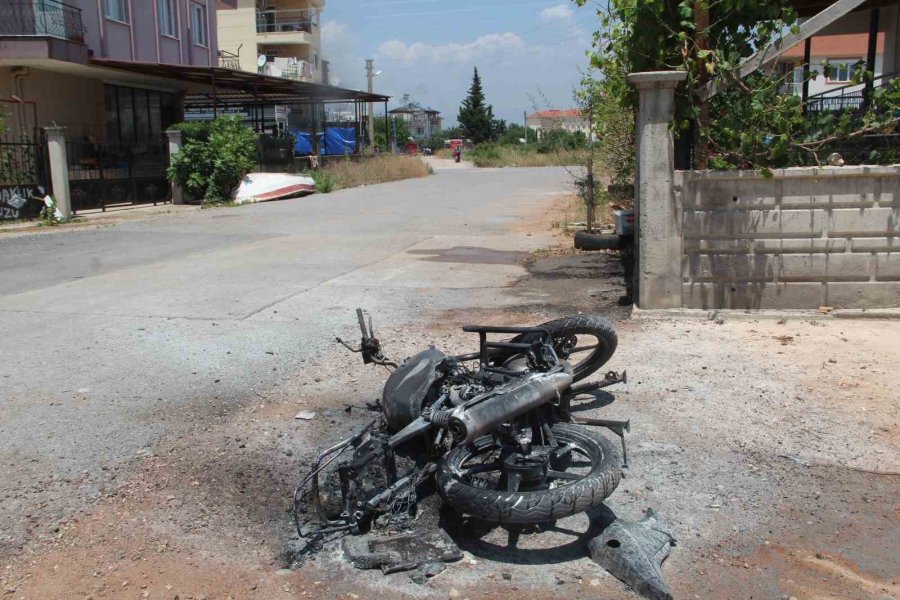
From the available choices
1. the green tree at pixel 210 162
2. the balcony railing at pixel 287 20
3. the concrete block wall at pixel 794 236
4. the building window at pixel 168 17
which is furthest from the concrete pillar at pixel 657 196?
the balcony railing at pixel 287 20

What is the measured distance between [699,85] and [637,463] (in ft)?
14.7

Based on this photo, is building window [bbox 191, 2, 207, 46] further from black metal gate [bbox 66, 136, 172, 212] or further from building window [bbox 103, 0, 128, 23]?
black metal gate [bbox 66, 136, 172, 212]

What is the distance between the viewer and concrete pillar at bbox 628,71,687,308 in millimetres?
7320

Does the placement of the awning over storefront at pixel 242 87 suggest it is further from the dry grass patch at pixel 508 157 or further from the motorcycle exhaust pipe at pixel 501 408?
the dry grass patch at pixel 508 157

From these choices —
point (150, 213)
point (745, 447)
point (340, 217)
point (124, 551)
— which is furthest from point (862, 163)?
point (150, 213)

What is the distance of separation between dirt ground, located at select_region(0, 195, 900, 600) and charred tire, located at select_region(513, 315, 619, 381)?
1.11 ft

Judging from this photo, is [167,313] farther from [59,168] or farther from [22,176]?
[22,176]

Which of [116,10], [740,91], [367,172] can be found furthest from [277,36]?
[740,91]

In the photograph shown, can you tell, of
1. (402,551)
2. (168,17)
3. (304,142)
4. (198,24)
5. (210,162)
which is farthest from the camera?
(304,142)

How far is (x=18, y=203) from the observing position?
1833cm

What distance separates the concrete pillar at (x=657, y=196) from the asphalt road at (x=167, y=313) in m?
1.82

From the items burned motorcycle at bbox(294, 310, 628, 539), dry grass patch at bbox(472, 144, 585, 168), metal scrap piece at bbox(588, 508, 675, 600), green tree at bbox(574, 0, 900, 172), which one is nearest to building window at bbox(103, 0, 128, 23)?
green tree at bbox(574, 0, 900, 172)

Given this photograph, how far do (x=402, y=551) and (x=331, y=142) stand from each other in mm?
43770

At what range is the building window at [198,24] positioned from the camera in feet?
97.9
